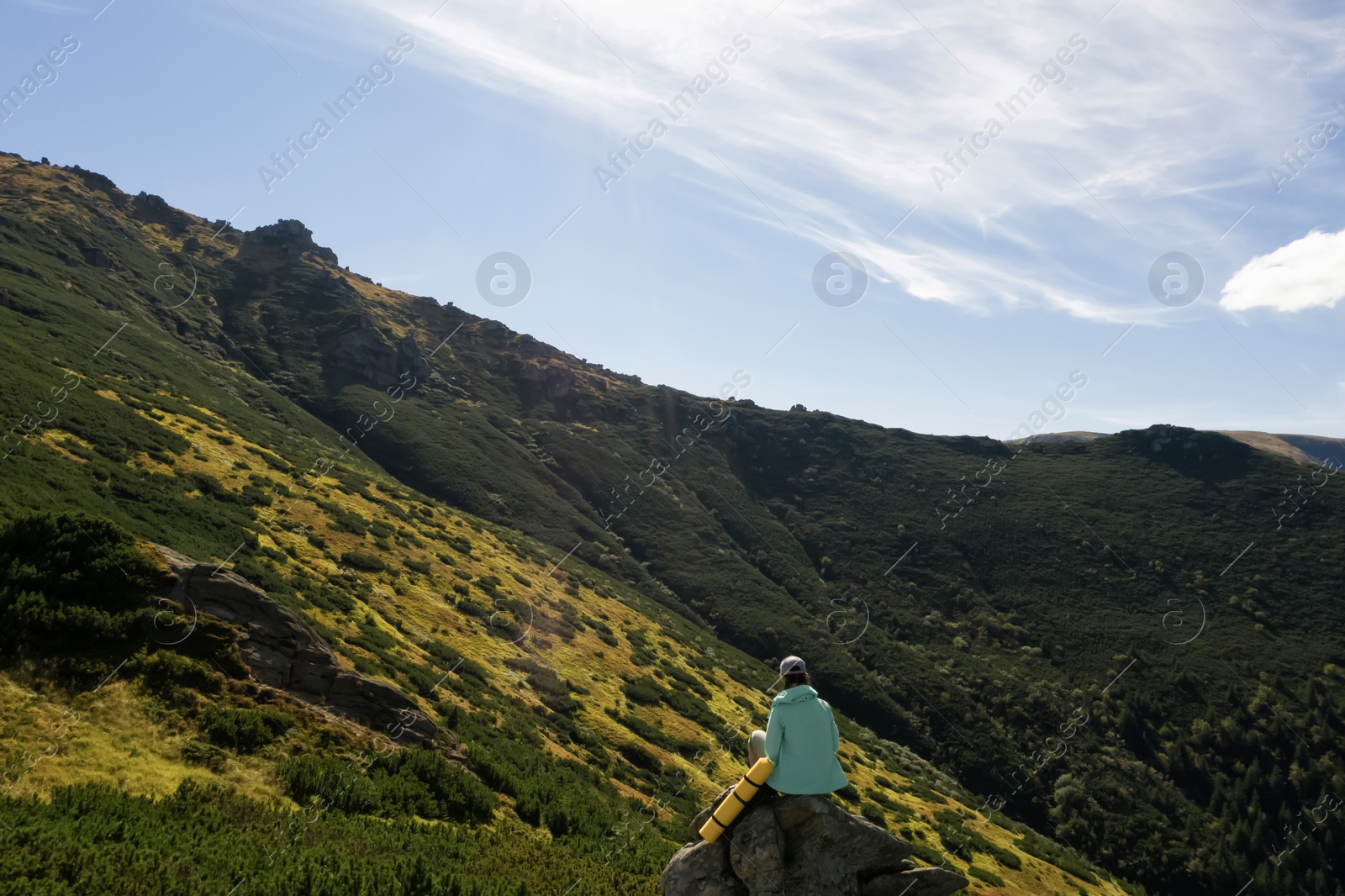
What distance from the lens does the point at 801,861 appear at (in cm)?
880

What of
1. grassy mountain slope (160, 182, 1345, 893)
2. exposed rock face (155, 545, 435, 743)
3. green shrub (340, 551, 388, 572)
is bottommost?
green shrub (340, 551, 388, 572)

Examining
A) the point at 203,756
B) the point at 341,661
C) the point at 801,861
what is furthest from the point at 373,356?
the point at 801,861

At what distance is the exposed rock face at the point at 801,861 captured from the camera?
8625mm

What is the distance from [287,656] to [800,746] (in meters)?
11.1

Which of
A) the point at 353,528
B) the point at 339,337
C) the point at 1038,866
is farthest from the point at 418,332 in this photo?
the point at 1038,866

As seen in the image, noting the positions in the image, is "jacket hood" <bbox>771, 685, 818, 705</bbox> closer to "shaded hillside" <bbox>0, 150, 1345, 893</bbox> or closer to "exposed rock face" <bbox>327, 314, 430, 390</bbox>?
"shaded hillside" <bbox>0, 150, 1345, 893</bbox>

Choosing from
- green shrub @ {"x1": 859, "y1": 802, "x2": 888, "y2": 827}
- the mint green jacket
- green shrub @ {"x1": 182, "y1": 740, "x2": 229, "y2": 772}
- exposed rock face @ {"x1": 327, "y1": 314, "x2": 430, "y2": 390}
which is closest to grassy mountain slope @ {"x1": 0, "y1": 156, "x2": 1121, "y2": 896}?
green shrub @ {"x1": 182, "y1": 740, "x2": 229, "y2": 772}

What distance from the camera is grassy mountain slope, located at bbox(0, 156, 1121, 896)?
357 inches

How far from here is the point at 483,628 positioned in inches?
1168

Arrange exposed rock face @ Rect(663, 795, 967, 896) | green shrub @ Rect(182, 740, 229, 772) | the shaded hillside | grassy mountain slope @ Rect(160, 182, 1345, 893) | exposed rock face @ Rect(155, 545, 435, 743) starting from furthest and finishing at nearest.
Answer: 1. grassy mountain slope @ Rect(160, 182, 1345, 893)
2. the shaded hillside
3. exposed rock face @ Rect(155, 545, 435, 743)
4. green shrub @ Rect(182, 740, 229, 772)
5. exposed rock face @ Rect(663, 795, 967, 896)

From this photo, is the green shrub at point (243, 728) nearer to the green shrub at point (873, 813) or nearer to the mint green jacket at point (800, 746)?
the mint green jacket at point (800, 746)

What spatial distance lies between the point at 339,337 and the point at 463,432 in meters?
30.1

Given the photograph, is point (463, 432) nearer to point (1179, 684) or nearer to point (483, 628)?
point (483, 628)

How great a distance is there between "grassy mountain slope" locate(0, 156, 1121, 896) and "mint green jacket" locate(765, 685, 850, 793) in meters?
4.24
